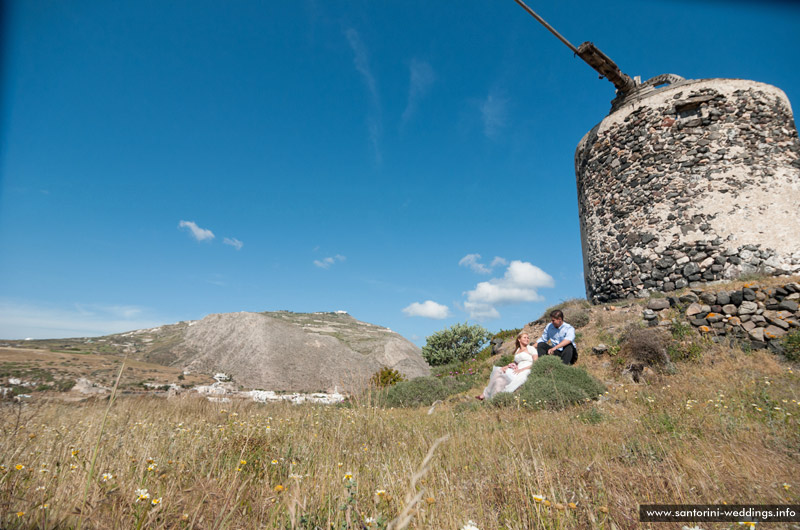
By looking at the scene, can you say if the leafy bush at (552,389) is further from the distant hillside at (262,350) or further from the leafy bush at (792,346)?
the distant hillside at (262,350)

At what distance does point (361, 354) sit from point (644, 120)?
17.8 m

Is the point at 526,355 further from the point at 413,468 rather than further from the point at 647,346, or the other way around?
the point at 413,468

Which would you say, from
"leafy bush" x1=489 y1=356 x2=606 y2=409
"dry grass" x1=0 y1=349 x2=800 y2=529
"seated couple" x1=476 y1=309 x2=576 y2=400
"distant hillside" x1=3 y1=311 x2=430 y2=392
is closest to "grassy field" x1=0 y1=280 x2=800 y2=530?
"dry grass" x1=0 y1=349 x2=800 y2=529

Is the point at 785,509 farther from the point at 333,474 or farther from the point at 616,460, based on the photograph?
the point at 333,474

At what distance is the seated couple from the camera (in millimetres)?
7230

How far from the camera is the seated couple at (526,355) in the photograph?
7230mm

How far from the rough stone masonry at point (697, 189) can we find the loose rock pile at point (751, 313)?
1393 mm

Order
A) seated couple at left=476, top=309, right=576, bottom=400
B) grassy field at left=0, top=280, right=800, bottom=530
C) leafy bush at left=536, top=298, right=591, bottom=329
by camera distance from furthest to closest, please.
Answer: leafy bush at left=536, top=298, right=591, bottom=329
seated couple at left=476, top=309, right=576, bottom=400
grassy field at left=0, top=280, right=800, bottom=530

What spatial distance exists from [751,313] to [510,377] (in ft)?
17.7

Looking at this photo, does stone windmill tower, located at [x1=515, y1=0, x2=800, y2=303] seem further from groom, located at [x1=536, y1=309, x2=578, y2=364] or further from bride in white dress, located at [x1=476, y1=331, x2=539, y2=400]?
bride in white dress, located at [x1=476, y1=331, x2=539, y2=400]

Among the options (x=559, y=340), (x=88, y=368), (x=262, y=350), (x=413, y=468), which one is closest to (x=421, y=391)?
(x=559, y=340)

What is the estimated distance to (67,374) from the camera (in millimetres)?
12258

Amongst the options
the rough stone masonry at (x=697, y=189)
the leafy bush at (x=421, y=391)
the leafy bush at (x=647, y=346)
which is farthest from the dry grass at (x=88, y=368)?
the rough stone masonry at (x=697, y=189)

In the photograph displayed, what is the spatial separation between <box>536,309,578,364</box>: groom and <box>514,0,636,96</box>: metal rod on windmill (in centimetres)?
860
